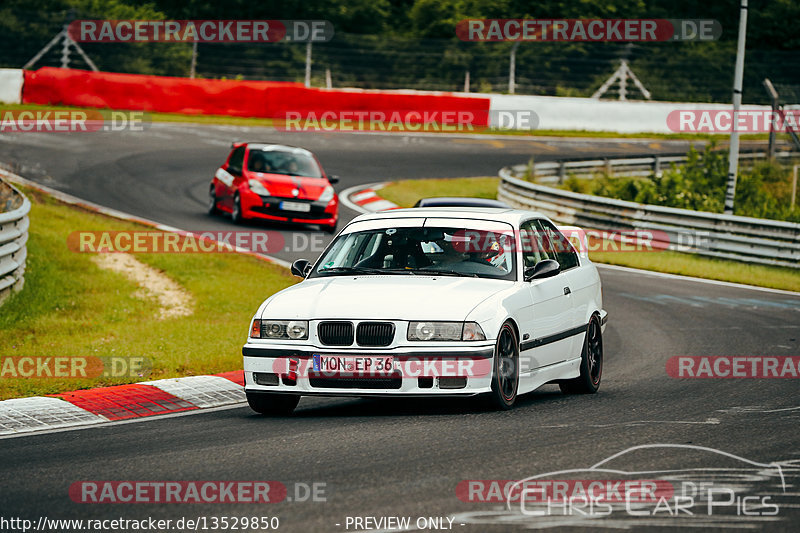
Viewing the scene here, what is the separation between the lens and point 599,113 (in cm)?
4262

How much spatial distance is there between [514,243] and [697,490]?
3711 mm

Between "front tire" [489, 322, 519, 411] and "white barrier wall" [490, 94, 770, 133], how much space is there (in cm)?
3308

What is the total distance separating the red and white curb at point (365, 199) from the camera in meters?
26.5

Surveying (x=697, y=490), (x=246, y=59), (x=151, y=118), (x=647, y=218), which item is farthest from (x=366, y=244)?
(x=246, y=59)

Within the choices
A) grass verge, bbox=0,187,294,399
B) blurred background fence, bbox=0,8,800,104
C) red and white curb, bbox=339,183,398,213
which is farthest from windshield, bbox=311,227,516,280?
blurred background fence, bbox=0,8,800,104

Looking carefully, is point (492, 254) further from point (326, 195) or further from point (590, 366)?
point (326, 195)

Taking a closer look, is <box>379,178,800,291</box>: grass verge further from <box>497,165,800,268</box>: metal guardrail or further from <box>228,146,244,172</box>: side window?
<box>228,146,244,172</box>: side window

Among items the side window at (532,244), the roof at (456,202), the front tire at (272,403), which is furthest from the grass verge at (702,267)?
the front tire at (272,403)

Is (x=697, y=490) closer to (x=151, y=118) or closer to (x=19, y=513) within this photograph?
(x=19, y=513)

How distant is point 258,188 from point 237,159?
1.27 meters

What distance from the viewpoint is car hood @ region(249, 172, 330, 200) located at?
73.6 feet

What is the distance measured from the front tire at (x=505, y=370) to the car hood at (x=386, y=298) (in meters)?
0.32

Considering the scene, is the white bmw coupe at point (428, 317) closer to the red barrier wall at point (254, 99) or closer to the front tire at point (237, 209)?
the front tire at point (237, 209)

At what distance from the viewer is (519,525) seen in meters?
5.56
